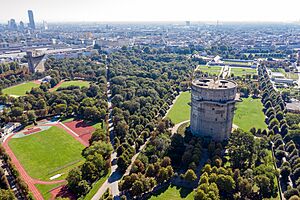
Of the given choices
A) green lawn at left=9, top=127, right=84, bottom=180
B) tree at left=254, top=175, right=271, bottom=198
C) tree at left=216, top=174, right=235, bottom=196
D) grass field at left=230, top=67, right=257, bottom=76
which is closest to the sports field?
green lawn at left=9, top=127, right=84, bottom=180

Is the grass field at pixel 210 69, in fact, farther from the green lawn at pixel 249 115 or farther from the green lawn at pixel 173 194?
the green lawn at pixel 173 194

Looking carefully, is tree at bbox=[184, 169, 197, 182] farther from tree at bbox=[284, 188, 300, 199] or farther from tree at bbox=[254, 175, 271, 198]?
tree at bbox=[284, 188, 300, 199]

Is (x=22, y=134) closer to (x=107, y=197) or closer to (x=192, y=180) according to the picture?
(x=107, y=197)

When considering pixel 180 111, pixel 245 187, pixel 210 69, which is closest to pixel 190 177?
pixel 245 187

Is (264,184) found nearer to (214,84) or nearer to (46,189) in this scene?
(214,84)

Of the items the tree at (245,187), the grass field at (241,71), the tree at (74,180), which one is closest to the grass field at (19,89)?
the tree at (74,180)

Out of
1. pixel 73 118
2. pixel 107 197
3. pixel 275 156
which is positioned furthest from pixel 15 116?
pixel 275 156
